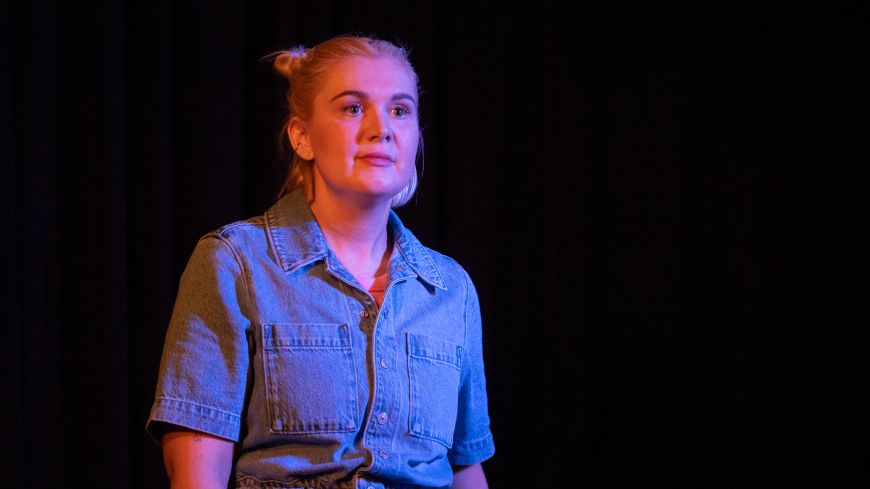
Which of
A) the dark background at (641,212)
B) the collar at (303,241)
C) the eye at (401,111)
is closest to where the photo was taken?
the collar at (303,241)

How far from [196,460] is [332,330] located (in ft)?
0.88

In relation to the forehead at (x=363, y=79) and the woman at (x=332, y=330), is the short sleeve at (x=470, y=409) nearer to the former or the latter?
the woman at (x=332, y=330)

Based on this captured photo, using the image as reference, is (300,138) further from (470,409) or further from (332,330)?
(470,409)

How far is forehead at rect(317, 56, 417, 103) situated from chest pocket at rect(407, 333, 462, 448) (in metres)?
0.41

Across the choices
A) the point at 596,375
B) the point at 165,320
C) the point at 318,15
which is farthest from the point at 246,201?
the point at 596,375

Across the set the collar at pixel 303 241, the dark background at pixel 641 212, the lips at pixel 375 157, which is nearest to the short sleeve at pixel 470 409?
the collar at pixel 303 241

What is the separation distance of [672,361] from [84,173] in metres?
1.44

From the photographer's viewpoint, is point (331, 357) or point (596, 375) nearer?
point (331, 357)

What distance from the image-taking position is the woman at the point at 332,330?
4.08 ft

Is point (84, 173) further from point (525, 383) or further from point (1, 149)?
point (525, 383)

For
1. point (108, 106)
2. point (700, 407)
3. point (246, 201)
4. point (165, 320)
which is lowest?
point (700, 407)

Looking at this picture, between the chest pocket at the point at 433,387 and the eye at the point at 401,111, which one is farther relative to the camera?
the eye at the point at 401,111

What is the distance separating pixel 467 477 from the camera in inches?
61.5

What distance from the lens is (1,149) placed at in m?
1.74
